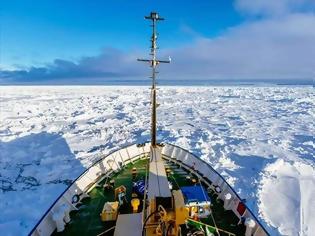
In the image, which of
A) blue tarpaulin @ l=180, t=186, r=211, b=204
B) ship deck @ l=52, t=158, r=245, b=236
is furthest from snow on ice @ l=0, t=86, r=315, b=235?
blue tarpaulin @ l=180, t=186, r=211, b=204

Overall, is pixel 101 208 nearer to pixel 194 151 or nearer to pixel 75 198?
pixel 75 198

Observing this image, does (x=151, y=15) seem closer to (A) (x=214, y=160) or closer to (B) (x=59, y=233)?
(B) (x=59, y=233)

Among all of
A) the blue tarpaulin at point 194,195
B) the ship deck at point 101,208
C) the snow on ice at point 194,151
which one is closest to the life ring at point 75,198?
the ship deck at point 101,208

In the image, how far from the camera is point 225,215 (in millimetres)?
9141

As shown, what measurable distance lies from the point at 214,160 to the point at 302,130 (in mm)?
21199

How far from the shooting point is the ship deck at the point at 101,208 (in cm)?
845

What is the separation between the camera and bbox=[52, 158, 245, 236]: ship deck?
8445mm

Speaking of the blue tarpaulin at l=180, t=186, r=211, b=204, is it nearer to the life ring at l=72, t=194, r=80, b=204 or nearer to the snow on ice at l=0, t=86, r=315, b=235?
the life ring at l=72, t=194, r=80, b=204

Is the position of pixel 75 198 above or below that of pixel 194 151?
above

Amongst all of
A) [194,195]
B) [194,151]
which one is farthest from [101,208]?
[194,151]

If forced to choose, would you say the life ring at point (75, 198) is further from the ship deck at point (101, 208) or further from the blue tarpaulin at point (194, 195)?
the blue tarpaulin at point (194, 195)

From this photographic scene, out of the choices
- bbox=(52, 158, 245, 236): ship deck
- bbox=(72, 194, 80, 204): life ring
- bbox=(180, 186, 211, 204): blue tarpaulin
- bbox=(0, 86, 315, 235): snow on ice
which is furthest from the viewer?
bbox=(0, 86, 315, 235): snow on ice

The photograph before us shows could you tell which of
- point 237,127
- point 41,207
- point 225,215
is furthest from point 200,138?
point 225,215

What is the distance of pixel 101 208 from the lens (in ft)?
32.0
